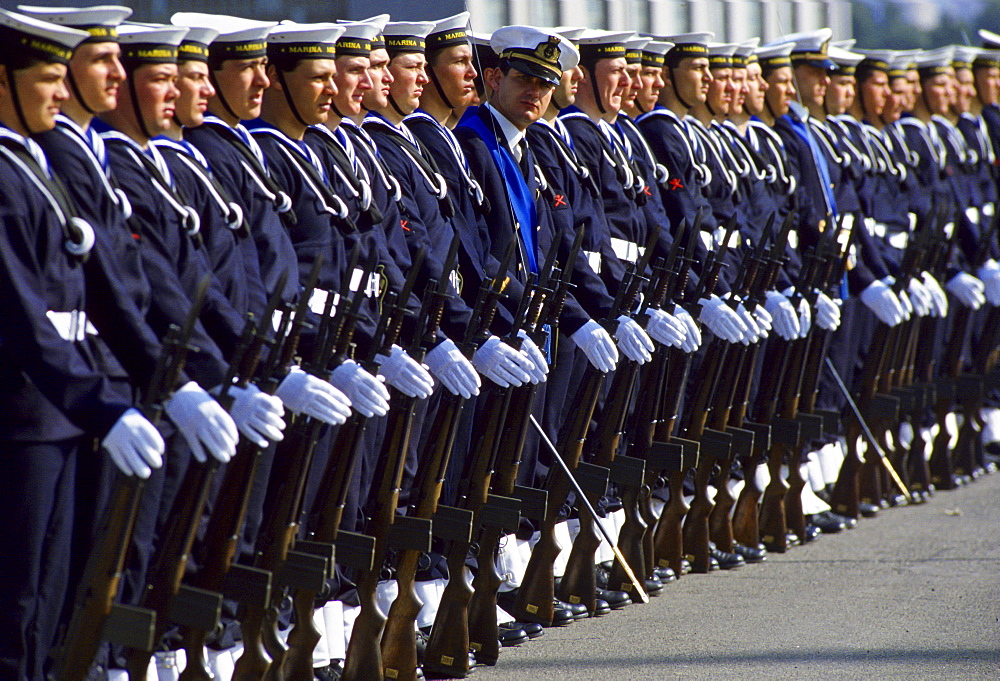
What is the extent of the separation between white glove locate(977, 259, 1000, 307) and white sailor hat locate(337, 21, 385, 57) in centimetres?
496

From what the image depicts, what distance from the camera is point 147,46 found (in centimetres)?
430

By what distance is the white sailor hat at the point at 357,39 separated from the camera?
5.18m

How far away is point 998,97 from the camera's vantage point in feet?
34.4

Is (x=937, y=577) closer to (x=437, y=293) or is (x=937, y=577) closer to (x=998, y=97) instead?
(x=437, y=293)

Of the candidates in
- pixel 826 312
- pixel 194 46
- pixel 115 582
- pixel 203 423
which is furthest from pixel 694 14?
pixel 115 582

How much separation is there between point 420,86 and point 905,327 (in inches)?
138

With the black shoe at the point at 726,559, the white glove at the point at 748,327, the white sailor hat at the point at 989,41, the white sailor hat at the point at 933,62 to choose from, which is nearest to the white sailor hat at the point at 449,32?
the white glove at the point at 748,327

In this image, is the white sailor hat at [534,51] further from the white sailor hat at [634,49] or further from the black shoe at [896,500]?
the black shoe at [896,500]

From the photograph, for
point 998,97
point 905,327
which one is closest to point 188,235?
point 905,327

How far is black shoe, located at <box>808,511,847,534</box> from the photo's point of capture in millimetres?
7301

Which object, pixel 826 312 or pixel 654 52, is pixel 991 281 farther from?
pixel 654 52

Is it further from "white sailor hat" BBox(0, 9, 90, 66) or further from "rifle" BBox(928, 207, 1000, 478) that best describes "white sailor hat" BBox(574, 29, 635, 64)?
"white sailor hat" BBox(0, 9, 90, 66)

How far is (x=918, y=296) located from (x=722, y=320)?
2037mm

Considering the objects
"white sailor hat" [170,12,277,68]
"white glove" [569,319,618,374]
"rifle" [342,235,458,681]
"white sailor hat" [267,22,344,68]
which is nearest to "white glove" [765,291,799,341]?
"white glove" [569,319,618,374]
